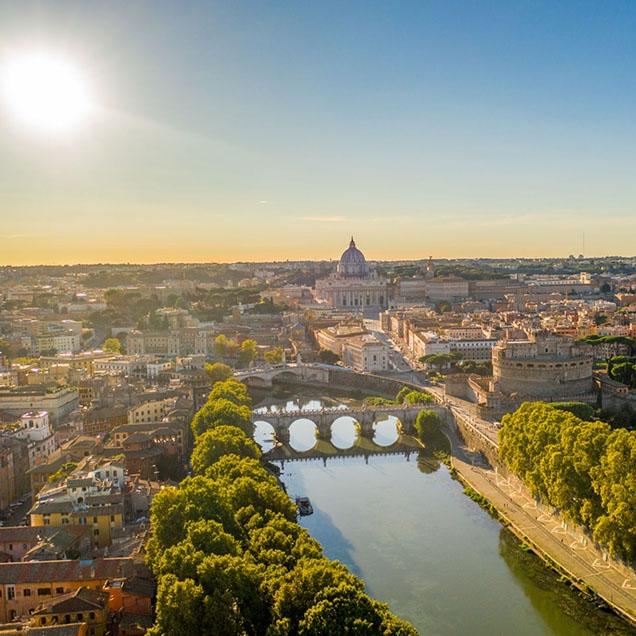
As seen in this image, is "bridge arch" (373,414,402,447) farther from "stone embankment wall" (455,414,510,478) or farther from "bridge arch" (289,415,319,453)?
"stone embankment wall" (455,414,510,478)

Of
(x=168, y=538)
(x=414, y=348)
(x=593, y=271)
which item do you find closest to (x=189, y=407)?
(x=168, y=538)

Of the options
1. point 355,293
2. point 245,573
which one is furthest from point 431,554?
point 355,293

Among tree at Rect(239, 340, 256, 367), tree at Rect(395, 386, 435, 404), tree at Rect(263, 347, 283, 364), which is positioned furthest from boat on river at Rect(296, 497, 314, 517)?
tree at Rect(239, 340, 256, 367)

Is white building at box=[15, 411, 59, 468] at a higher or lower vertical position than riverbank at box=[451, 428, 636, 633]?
higher

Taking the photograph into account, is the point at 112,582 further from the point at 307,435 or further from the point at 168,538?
the point at 307,435

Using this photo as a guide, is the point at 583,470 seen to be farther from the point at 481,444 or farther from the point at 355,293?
the point at 355,293
